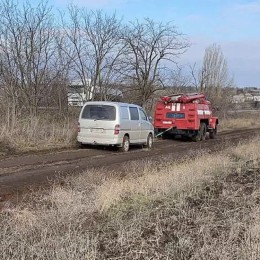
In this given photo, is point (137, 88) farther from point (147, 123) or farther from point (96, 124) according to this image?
point (96, 124)

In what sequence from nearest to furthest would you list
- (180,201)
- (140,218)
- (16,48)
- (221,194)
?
(140,218) → (180,201) → (221,194) → (16,48)

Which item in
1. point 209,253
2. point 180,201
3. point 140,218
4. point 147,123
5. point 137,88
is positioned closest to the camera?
point 209,253

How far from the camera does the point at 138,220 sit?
6449mm

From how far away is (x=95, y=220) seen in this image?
684cm

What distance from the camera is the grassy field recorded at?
17.1ft

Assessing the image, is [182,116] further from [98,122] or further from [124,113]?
[98,122]

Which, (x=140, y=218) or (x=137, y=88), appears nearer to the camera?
(x=140, y=218)

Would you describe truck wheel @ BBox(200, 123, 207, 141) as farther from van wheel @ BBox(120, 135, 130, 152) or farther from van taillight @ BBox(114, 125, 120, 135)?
van taillight @ BBox(114, 125, 120, 135)

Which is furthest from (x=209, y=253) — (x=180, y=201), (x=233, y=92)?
(x=233, y=92)

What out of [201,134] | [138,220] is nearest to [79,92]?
[201,134]

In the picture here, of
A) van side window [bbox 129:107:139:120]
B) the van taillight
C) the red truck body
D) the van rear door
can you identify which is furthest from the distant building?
the van taillight

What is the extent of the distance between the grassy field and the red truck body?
607 inches

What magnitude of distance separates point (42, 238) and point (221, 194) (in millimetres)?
4148

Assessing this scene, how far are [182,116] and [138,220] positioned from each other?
20111 millimetres
